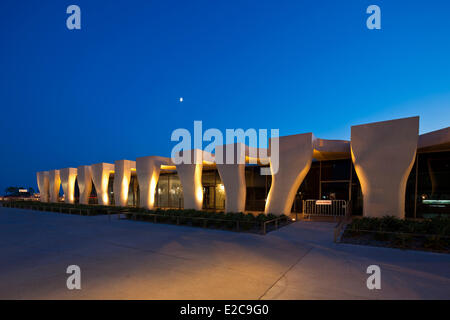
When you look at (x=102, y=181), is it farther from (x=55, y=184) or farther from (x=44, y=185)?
(x=44, y=185)

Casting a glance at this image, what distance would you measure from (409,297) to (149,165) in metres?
20.5

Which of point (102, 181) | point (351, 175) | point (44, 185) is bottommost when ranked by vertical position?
point (44, 185)

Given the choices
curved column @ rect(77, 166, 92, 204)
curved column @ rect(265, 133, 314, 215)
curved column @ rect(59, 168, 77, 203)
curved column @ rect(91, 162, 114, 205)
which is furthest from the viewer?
curved column @ rect(59, 168, 77, 203)

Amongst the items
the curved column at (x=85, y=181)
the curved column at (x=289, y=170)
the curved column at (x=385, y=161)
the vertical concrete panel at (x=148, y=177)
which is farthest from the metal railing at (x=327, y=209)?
the curved column at (x=85, y=181)

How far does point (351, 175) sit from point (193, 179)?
12.4m

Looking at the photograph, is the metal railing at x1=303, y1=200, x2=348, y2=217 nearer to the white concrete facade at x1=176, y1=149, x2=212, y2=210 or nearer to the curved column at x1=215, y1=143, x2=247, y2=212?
the curved column at x1=215, y1=143, x2=247, y2=212

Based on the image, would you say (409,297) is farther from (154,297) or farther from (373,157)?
(373,157)

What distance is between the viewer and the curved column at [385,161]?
11547 mm

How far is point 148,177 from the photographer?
70.9 ft

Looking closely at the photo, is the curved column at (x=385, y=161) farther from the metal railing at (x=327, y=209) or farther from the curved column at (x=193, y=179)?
the curved column at (x=193, y=179)

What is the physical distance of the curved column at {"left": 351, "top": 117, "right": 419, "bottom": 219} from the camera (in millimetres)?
11547

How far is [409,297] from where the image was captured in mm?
4320

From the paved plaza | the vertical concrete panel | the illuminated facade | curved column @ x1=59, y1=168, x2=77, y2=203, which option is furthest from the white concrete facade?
curved column @ x1=59, y1=168, x2=77, y2=203

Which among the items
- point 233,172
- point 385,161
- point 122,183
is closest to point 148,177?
point 122,183
